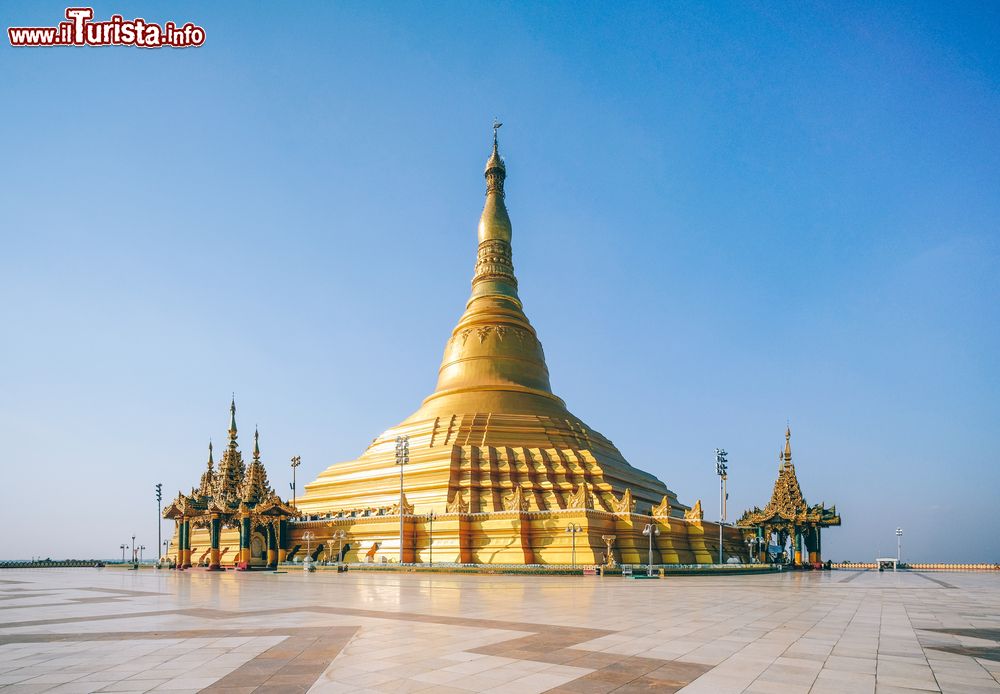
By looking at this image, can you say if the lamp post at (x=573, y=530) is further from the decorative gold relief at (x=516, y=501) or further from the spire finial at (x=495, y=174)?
the spire finial at (x=495, y=174)

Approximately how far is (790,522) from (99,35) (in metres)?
56.5

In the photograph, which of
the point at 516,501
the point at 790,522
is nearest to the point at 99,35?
the point at 516,501

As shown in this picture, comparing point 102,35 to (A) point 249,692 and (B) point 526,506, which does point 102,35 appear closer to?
(A) point 249,692

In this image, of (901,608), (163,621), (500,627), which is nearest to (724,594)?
(901,608)

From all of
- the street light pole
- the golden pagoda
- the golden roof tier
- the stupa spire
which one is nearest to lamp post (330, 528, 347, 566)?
the street light pole

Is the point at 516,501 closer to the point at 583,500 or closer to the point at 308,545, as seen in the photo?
the point at 583,500

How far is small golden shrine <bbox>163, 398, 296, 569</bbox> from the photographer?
51.5 m

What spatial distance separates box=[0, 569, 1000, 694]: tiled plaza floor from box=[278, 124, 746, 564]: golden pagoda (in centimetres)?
2216

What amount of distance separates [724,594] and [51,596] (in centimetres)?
2539

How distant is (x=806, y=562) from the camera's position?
192ft

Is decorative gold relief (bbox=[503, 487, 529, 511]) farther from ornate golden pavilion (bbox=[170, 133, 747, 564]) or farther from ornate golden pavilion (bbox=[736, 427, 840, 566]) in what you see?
ornate golden pavilion (bbox=[736, 427, 840, 566])

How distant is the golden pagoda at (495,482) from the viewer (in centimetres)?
4297

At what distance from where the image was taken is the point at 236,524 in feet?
185

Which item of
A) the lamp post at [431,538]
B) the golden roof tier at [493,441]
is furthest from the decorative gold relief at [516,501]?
the lamp post at [431,538]
